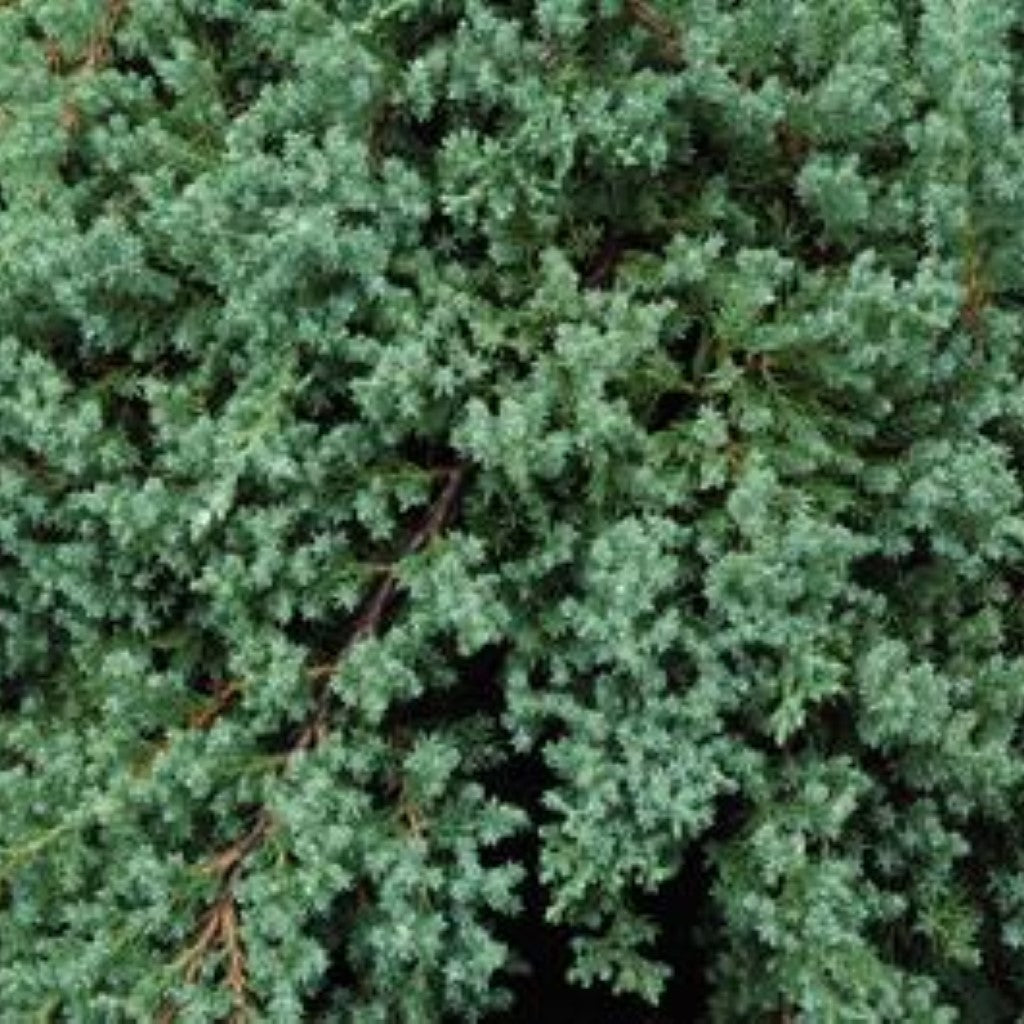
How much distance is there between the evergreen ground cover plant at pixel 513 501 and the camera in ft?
8.15

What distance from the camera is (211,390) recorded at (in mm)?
2711

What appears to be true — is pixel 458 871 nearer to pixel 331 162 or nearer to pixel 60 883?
pixel 60 883

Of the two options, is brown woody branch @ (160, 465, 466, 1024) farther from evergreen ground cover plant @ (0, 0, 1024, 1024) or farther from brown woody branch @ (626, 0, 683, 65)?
brown woody branch @ (626, 0, 683, 65)

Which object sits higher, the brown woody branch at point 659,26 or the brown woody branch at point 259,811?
the brown woody branch at point 659,26

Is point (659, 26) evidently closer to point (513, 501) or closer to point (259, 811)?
point (513, 501)

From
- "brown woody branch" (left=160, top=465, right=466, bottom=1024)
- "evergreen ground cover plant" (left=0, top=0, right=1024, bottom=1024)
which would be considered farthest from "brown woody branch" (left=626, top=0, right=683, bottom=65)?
"brown woody branch" (left=160, top=465, right=466, bottom=1024)

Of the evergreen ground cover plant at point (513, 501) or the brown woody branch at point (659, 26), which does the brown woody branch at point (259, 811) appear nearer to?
the evergreen ground cover plant at point (513, 501)

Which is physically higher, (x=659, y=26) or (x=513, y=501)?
(x=659, y=26)

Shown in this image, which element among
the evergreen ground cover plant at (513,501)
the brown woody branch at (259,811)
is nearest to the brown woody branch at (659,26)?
the evergreen ground cover plant at (513,501)

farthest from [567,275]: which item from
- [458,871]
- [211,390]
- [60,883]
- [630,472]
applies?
[60,883]

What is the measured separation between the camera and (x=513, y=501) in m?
2.60

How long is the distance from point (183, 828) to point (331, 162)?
3.05 feet

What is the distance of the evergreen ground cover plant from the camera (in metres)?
2.48

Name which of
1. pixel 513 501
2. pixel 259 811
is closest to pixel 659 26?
pixel 513 501
